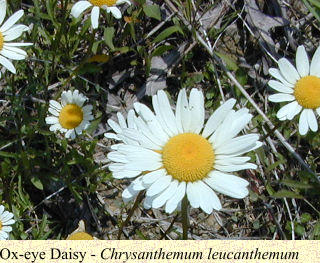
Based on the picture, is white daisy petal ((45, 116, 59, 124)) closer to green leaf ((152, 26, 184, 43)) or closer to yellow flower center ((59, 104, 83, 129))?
yellow flower center ((59, 104, 83, 129))

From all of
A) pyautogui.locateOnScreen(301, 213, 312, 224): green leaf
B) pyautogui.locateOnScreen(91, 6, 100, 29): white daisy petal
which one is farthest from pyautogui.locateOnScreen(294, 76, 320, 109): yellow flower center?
pyautogui.locateOnScreen(91, 6, 100, 29): white daisy petal

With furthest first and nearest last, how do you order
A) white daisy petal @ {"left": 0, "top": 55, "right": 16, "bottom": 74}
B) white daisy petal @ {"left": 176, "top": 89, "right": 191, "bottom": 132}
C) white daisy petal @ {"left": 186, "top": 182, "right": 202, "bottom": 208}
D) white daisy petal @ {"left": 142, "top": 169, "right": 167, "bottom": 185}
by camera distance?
white daisy petal @ {"left": 0, "top": 55, "right": 16, "bottom": 74}, white daisy petal @ {"left": 176, "top": 89, "right": 191, "bottom": 132}, white daisy petal @ {"left": 142, "top": 169, "right": 167, "bottom": 185}, white daisy petal @ {"left": 186, "top": 182, "right": 202, "bottom": 208}

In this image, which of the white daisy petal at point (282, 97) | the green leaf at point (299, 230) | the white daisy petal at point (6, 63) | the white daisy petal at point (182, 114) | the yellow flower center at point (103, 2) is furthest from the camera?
the green leaf at point (299, 230)

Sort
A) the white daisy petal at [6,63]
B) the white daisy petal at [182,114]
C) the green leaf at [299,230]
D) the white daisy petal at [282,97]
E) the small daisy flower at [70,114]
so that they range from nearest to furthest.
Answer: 1. the white daisy petal at [182,114]
2. the white daisy petal at [6,63]
3. the white daisy petal at [282,97]
4. the green leaf at [299,230]
5. the small daisy flower at [70,114]

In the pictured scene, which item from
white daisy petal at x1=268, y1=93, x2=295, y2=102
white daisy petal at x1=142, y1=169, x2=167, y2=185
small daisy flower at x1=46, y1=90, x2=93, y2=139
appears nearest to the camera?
white daisy petal at x1=142, y1=169, x2=167, y2=185

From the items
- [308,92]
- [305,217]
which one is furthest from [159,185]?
[305,217]

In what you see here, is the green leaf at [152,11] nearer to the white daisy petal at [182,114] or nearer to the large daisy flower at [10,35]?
the large daisy flower at [10,35]

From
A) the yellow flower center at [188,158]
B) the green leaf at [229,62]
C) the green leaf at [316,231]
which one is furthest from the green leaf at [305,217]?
the yellow flower center at [188,158]

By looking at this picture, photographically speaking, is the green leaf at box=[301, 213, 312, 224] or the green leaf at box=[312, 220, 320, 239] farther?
the green leaf at box=[301, 213, 312, 224]
